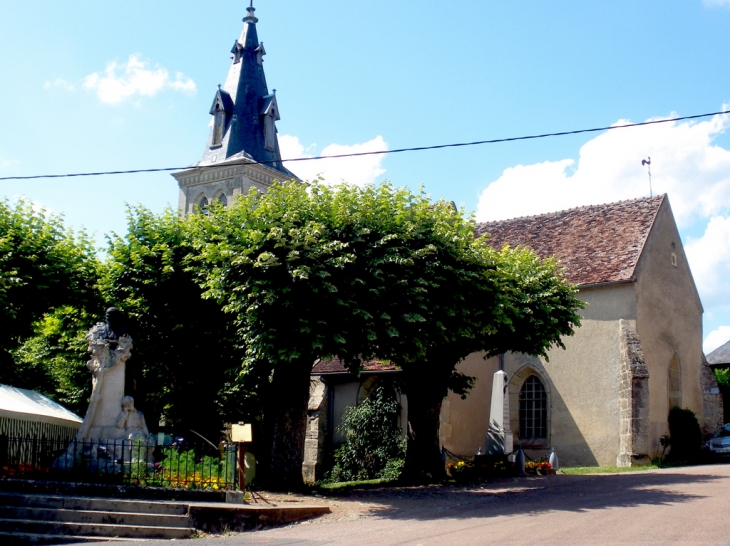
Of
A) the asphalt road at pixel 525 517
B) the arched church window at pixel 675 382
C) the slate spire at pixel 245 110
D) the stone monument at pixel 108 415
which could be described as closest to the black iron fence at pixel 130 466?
the stone monument at pixel 108 415

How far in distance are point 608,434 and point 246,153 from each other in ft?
86.6

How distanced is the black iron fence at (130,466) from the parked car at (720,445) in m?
19.0

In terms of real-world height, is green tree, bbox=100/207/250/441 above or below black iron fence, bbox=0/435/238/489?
above

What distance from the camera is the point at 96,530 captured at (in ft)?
38.5

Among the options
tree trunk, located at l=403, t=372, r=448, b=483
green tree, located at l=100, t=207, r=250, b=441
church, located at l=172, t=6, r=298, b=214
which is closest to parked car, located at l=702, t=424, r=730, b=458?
tree trunk, located at l=403, t=372, r=448, b=483

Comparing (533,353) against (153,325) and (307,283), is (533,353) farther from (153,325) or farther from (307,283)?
(153,325)

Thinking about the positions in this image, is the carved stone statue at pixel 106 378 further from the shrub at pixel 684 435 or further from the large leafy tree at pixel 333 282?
the shrub at pixel 684 435

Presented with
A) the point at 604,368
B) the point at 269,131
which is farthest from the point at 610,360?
the point at 269,131

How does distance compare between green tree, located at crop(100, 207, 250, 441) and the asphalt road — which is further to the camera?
green tree, located at crop(100, 207, 250, 441)

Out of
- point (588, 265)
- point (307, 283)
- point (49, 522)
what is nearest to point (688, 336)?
point (588, 265)

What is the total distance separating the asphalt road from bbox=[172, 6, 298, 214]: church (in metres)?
30.2

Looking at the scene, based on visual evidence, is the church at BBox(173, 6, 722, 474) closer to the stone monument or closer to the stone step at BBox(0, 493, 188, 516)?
the stone monument

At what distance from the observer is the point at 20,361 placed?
105ft

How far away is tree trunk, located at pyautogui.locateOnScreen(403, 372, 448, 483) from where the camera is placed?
19500 mm
